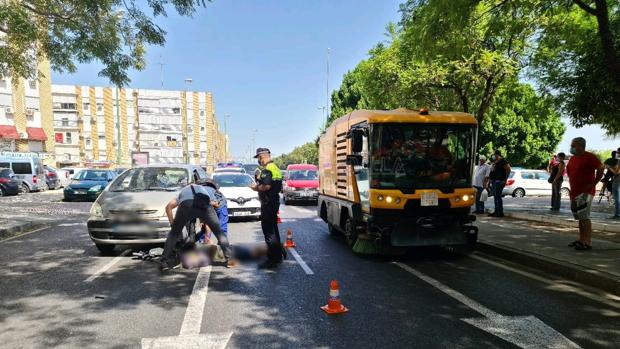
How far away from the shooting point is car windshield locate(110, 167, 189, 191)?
27.5ft

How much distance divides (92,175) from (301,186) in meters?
11.2

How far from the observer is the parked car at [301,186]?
60.2 ft

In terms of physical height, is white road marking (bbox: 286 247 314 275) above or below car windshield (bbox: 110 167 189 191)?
below

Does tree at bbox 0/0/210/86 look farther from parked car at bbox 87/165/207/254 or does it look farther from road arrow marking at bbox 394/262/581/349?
road arrow marking at bbox 394/262/581/349

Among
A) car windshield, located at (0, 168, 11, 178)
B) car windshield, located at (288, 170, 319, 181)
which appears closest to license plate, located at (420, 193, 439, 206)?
car windshield, located at (288, 170, 319, 181)

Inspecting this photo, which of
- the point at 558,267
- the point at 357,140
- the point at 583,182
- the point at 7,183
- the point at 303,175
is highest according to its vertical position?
the point at 357,140

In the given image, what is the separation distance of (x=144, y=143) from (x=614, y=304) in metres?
63.9

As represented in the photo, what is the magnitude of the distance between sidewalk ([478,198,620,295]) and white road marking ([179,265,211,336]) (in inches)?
200

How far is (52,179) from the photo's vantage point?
29406 millimetres

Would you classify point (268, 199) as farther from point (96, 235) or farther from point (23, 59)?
point (23, 59)

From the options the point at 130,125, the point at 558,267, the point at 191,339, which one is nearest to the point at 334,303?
the point at 191,339

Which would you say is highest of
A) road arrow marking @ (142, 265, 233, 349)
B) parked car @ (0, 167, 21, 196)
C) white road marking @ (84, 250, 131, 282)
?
parked car @ (0, 167, 21, 196)

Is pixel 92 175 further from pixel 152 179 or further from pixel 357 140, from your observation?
pixel 357 140

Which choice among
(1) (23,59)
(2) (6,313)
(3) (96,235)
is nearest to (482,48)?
(3) (96,235)
